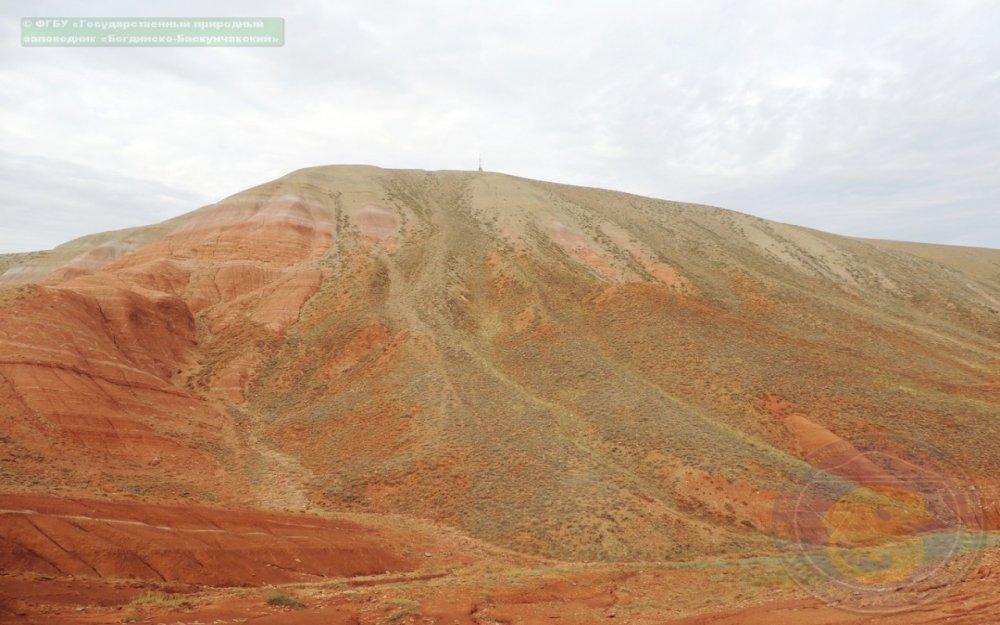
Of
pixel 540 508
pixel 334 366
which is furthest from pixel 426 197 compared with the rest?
pixel 540 508

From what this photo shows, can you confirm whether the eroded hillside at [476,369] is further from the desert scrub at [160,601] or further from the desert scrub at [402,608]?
the desert scrub at [160,601]

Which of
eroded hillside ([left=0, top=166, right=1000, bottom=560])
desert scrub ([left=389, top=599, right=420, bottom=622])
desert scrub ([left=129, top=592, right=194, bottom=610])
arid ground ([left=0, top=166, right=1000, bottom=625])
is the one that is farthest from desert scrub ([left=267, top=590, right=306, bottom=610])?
eroded hillside ([left=0, top=166, right=1000, bottom=560])

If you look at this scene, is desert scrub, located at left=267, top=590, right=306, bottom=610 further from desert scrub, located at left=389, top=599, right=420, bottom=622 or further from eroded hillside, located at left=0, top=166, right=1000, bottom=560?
eroded hillside, located at left=0, top=166, right=1000, bottom=560

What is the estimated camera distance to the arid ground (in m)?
12.8

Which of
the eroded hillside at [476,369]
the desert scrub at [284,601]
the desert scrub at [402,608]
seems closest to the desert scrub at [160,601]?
the desert scrub at [284,601]

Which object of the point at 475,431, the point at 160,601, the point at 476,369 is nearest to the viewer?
the point at 160,601

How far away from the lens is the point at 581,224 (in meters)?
60.0

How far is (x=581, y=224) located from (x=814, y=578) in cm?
4929

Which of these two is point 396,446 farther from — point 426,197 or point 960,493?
point 426,197

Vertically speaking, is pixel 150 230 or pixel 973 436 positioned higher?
pixel 150 230

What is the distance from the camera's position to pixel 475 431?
27.4 meters

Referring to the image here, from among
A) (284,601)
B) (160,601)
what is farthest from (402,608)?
(160,601)

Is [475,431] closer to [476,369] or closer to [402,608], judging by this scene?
[476,369]

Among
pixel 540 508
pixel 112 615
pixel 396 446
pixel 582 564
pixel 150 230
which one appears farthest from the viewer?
pixel 150 230
